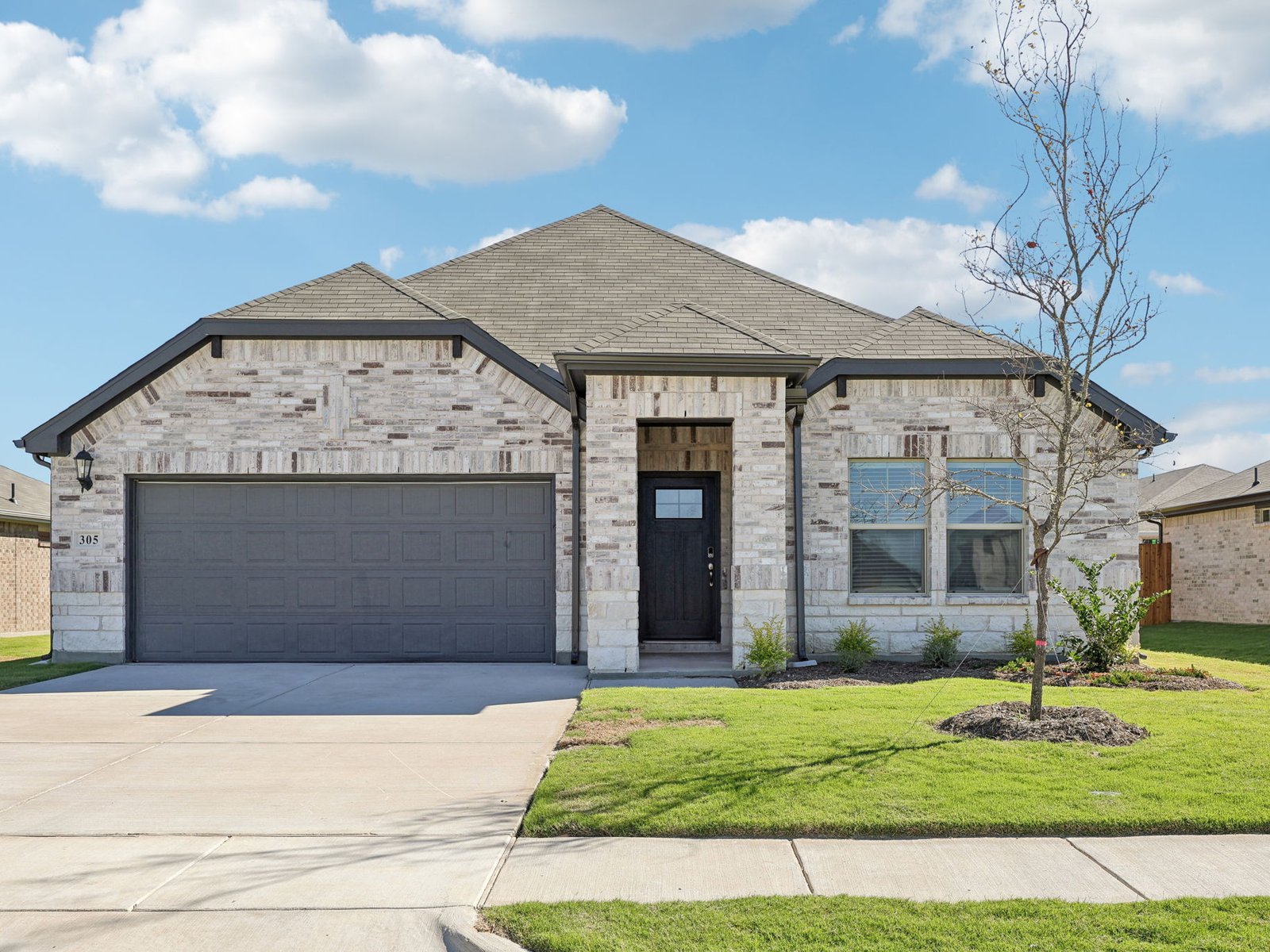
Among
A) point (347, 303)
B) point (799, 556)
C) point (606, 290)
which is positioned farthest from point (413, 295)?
point (799, 556)

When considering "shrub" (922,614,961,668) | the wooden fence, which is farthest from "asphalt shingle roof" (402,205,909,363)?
the wooden fence

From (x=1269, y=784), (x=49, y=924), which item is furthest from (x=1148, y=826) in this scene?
(x=49, y=924)

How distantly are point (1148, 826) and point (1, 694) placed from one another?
10896mm

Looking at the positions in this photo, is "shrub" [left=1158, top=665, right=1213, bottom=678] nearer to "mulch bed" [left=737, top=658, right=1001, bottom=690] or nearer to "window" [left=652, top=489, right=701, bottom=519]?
"mulch bed" [left=737, top=658, right=1001, bottom=690]

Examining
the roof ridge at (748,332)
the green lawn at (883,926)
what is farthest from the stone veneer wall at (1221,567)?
the green lawn at (883,926)

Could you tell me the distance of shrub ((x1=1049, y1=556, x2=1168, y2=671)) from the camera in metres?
11.6

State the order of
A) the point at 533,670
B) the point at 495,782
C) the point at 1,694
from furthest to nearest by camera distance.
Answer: the point at 533,670 → the point at 1,694 → the point at 495,782

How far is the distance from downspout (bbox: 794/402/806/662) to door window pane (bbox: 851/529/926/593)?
798mm

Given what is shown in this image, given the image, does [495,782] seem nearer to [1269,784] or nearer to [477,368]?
[1269,784]

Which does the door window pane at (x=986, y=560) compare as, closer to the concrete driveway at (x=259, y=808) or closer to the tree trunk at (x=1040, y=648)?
the tree trunk at (x=1040, y=648)

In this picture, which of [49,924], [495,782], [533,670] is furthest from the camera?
[533,670]

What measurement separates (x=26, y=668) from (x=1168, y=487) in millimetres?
27751

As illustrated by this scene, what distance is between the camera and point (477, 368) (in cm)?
1304

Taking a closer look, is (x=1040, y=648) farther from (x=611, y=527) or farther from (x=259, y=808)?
(x=259, y=808)
